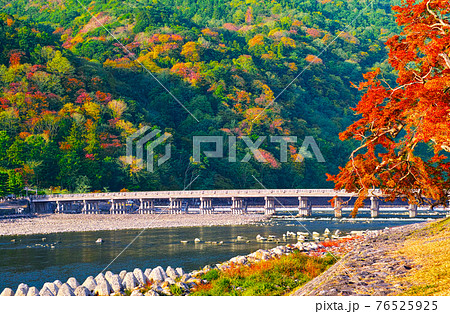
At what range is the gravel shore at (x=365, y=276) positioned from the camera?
14.0m

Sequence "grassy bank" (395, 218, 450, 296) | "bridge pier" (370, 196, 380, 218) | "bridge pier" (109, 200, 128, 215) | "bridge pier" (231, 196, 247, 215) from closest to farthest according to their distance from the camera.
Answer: "grassy bank" (395, 218, 450, 296) → "bridge pier" (370, 196, 380, 218) → "bridge pier" (109, 200, 128, 215) → "bridge pier" (231, 196, 247, 215)

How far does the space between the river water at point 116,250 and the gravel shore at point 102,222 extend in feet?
10.3

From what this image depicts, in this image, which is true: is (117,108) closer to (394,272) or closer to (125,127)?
(125,127)

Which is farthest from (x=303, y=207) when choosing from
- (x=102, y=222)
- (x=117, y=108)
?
(x=117, y=108)

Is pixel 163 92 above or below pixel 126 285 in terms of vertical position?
above

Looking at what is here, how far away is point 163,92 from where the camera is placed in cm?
10462

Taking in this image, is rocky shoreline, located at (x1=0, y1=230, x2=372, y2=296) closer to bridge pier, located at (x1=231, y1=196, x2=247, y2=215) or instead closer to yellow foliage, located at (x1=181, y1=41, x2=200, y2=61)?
bridge pier, located at (x1=231, y1=196, x2=247, y2=215)

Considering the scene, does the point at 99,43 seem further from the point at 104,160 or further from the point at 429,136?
the point at 429,136

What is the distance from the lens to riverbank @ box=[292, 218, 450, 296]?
13837 mm

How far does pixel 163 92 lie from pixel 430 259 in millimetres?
91204

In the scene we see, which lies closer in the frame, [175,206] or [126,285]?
[126,285]

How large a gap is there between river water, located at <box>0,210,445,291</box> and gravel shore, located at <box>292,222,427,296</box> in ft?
38.2

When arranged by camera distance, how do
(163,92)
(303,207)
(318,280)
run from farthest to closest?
(163,92)
(303,207)
(318,280)

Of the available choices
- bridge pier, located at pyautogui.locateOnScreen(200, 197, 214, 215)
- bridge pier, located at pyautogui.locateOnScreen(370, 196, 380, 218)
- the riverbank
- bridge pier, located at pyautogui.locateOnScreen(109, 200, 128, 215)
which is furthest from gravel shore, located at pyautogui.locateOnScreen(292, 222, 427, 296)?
bridge pier, located at pyautogui.locateOnScreen(109, 200, 128, 215)
